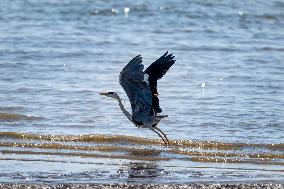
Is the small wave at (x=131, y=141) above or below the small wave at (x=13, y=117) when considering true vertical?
above

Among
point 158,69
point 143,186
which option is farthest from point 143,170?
point 158,69

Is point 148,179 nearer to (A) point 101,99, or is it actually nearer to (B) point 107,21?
(A) point 101,99

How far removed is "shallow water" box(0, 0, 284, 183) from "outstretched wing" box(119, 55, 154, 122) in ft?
1.47

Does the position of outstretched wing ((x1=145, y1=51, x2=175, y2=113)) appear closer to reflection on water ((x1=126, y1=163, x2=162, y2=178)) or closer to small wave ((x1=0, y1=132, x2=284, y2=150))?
small wave ((x1=0, y1=132, x2=284, y2=150))

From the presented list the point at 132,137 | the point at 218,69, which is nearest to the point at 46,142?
the point at 132,137

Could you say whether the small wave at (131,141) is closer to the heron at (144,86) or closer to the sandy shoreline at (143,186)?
the heron at (144,86)

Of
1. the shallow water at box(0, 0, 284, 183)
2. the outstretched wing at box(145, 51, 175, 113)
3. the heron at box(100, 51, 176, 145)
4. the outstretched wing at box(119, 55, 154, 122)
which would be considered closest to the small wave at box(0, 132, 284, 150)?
the shallow water at box(0, 0, 284, 183)

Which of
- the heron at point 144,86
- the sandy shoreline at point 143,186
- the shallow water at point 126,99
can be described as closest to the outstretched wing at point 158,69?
the heron at point 144,86

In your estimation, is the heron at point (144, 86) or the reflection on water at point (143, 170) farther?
the heron at point (144, 86)

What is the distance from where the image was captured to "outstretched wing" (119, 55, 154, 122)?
10.0 meters

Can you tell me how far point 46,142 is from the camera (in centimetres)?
1089

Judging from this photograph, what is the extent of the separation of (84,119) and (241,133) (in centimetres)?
210

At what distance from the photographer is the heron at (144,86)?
10062 mm

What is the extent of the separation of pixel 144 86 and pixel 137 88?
0.09 metres
